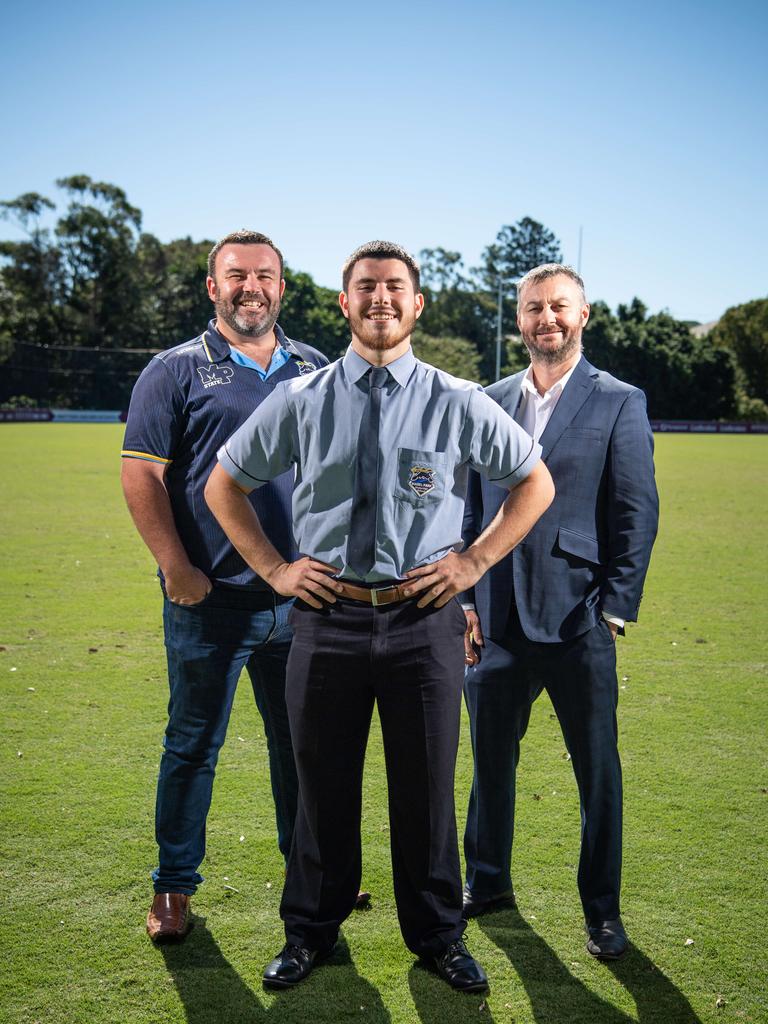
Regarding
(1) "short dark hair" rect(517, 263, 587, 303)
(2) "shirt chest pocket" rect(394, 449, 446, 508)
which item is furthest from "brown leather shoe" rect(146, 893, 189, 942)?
A: (1) "short dark hair" rect(517, 263, 587, 303)

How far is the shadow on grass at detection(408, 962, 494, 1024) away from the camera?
2.90 meters

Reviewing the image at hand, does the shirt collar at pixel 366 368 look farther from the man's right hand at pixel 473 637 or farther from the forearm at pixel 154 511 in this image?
the man's right hand at pixel 473 637

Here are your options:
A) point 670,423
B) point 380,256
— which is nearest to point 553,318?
point 380,256

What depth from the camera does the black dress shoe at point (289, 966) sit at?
120 inches

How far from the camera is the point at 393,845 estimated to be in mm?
3109

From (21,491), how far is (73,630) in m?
9.82

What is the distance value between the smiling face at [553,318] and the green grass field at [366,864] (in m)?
2.14

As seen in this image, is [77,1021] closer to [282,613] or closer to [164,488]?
[282,613]

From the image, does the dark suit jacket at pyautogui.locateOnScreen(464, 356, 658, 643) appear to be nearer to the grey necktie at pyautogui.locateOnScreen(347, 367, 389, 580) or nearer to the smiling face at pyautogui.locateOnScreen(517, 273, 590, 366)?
the smiling face at pyautogui.locateOnScreen(517, 273, 590, 366)

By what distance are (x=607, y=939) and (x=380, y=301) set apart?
7.72ft

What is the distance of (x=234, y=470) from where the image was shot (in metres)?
2.94

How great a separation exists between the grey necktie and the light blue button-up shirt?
0.02 meters

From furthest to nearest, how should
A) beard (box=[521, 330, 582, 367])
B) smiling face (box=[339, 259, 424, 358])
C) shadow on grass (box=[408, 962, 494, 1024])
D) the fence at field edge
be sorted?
the fence at field edge, beard (box=[521, 330, 582, 367]), shadow on grass (box=[408, 962, 494, 1024]), smiling face (box=[339, 259, 424, 358])

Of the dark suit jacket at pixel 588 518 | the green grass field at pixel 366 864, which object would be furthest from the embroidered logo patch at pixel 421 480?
the green grass field at pixel 366 864
